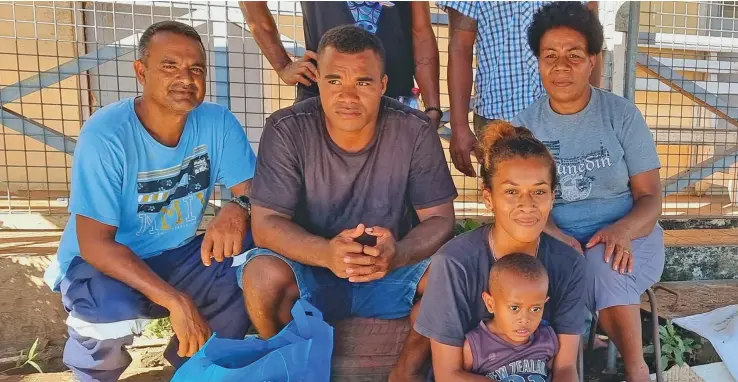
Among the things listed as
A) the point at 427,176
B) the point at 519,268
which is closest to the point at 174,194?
the point at 427,176

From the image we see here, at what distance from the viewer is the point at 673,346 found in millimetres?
2898

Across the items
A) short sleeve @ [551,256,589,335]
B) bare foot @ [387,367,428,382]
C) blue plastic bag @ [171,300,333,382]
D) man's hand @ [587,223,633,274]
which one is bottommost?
bare foot @ [387,367,428,382]

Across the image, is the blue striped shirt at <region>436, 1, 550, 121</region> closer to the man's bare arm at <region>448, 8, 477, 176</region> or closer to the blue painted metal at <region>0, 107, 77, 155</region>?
the man's bare arm at <region>448, 8, 477, 176</region>

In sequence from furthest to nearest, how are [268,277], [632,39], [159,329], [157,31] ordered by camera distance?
[159,329] → [632,39] → [157,31] → [268,277]

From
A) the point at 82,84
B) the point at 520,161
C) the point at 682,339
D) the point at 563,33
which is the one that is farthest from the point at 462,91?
the point at 82,84

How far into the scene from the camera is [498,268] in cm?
193

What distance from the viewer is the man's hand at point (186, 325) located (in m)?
2.19

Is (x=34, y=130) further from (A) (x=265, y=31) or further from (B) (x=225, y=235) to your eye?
(B) (x=225, y=235)

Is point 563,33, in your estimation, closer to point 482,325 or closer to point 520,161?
point 520,161

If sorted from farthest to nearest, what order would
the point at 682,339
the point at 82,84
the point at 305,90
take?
the point at 82,84 < the point at 682,339 < the point at 305,90

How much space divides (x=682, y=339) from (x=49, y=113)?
6.45 m

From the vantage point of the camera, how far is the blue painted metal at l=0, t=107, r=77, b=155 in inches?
150

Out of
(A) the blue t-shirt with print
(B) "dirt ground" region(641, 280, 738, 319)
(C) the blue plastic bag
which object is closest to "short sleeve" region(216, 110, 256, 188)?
(A) the blue t-shirt with print

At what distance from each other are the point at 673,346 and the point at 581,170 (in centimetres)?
119
